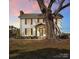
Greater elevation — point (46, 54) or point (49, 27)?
point (49, 27)

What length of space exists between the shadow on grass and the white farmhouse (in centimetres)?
16

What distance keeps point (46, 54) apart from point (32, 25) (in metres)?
0.33

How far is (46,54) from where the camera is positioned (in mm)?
2371

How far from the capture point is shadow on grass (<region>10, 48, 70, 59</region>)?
2361mm

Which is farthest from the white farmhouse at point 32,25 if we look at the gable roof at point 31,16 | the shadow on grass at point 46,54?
the shadow on grass at point 46,54

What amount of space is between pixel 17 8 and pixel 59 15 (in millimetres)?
436

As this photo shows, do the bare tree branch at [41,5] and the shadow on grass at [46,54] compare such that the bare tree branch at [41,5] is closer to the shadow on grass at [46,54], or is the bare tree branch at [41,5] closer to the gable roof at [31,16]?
the gable roof at [31,16]

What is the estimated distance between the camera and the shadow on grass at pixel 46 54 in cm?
236

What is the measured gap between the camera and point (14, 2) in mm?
2352

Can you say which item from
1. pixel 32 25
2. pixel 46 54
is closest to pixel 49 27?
pixel 32 25

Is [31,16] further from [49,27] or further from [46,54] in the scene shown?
[46,54]

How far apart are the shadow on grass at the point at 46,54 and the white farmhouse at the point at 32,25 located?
164 mm
